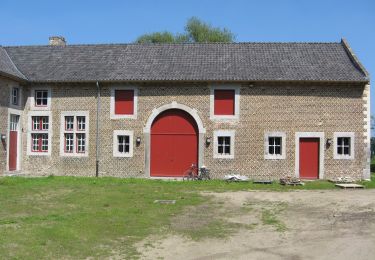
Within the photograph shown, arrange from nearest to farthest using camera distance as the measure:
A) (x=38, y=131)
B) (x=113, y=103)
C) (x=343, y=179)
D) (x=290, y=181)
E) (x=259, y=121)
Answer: (x=290, y=181) < (x=343, y=179) < (x=259, y=121) < (x=113, y=103) < (x=38, y=131)

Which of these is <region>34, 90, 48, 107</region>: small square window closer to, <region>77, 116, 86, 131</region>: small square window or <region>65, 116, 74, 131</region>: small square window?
<region>65, 116, 74, 131</region>: small square window

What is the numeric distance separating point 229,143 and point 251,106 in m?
2.07

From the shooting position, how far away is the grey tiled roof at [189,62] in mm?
23344

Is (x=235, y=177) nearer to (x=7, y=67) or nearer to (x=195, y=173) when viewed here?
(x=195, y=173)

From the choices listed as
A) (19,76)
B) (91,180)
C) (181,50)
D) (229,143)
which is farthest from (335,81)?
(19,76)

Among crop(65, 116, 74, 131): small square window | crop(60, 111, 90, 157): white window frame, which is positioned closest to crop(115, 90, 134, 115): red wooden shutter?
crop(60, 111, 90, 157): white window frame

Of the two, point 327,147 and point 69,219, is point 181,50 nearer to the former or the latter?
point 327,147

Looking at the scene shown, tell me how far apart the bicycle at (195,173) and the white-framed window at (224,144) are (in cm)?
98

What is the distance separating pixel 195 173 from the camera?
77.6 ft

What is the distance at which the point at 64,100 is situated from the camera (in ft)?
79.8

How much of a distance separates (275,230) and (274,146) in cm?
1290

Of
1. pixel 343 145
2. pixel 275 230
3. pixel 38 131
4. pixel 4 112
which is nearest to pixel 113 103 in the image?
pixel 38 131

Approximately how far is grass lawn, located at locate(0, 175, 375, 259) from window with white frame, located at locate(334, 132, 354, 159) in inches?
78.0

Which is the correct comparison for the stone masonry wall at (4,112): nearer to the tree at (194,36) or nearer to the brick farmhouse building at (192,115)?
the brick farmhouse building at (192,115)
